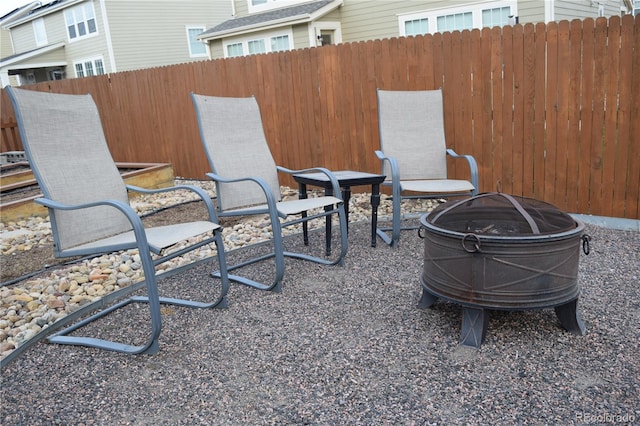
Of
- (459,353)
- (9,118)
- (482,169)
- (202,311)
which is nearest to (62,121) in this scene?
(202,311)

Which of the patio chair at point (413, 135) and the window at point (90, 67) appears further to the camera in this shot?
the window at point (90, 67)

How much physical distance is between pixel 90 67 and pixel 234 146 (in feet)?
52.5

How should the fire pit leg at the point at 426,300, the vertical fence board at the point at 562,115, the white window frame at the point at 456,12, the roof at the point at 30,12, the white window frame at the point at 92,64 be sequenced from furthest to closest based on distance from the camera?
the roof at the point at 30,12 → the white window frame at the point at 92,64 → the white window frame at the point at 456,12 → the vertical fence board at the point at 562,115 → the fire pit leg at the point at 426,300

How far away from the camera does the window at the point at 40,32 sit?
18734 mm

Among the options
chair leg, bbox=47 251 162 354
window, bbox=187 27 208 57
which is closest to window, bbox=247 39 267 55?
window, bbox=187 27 208 57

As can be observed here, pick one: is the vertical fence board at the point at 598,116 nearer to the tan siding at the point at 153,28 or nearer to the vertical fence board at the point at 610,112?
the vertical fence board at the point at 610,112

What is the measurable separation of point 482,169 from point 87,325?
3.73 m

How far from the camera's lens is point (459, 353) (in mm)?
2166

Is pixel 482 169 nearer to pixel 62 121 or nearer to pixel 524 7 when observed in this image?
pixel 62 121

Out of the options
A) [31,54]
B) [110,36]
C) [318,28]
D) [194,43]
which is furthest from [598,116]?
[31,54]

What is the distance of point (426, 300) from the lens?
2.61 metres

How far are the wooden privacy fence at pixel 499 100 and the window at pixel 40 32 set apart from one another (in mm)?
15678

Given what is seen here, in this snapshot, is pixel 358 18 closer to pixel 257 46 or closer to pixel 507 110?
pixel 257 46

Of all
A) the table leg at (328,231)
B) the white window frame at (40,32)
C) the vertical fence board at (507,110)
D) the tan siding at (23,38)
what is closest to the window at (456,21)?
the vertical fence board at (507,110)
